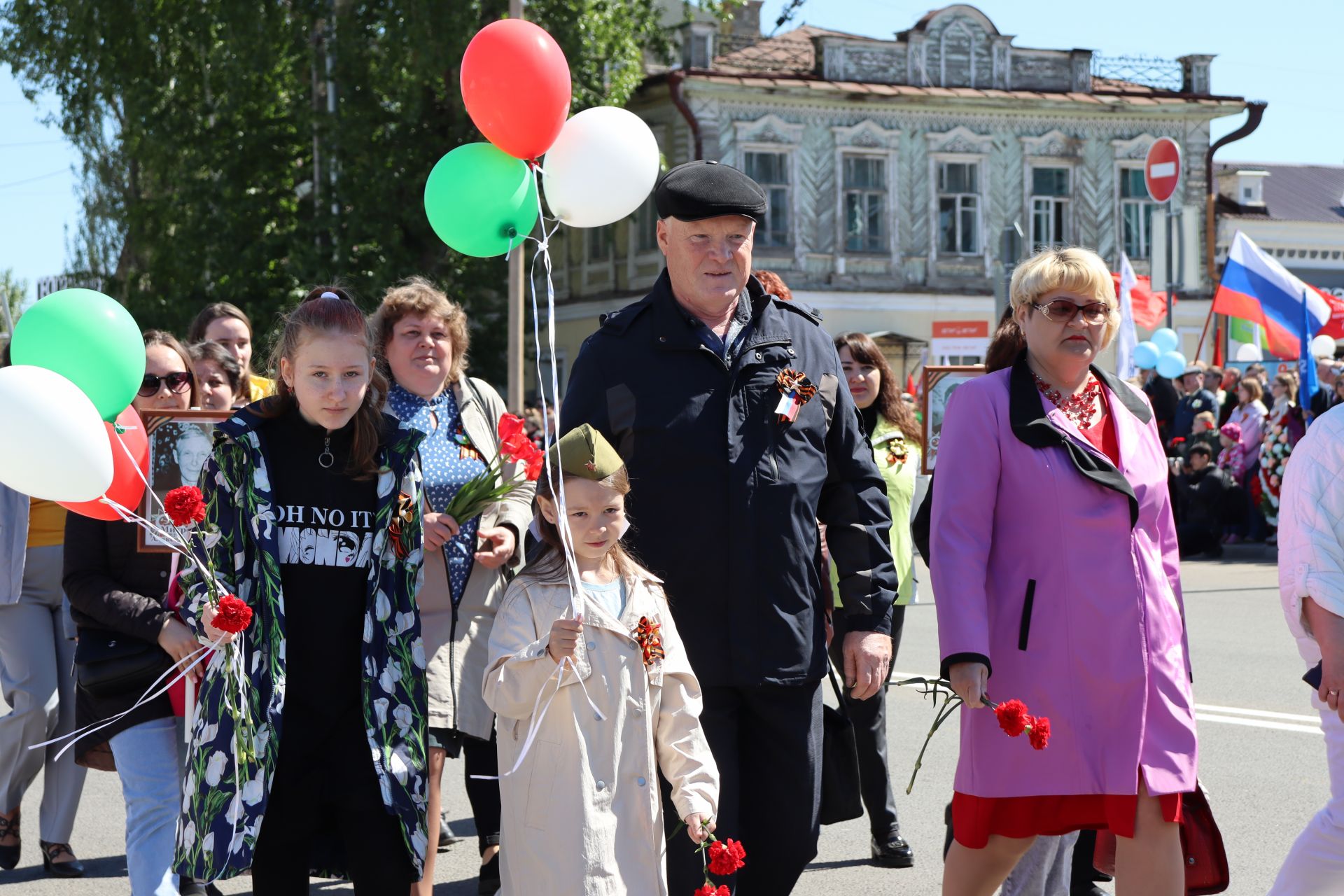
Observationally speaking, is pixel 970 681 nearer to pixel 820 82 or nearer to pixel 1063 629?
pixel 1063 629

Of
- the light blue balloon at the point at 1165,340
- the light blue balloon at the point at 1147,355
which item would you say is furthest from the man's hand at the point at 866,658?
the light blue balloon at the point at 1165,340

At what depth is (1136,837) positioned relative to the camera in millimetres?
4305

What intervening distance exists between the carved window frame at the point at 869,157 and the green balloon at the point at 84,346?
30233mm


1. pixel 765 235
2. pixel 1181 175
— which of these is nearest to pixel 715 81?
pixel 765 235

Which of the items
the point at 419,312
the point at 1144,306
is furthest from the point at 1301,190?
the point at 419,312

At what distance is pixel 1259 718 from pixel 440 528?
17.4 ft

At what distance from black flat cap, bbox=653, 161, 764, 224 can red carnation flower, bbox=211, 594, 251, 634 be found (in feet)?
4.76

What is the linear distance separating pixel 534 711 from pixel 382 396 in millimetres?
1051

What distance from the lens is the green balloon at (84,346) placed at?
4.36m

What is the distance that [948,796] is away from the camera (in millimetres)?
7270

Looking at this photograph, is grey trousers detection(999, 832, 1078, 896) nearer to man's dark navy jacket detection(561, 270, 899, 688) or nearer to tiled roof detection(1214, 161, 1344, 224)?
man's dark navy jacket detection(561, 270, 899, 688)

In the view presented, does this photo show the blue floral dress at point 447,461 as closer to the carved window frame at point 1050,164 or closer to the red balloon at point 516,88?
the red balloon at point 516,88

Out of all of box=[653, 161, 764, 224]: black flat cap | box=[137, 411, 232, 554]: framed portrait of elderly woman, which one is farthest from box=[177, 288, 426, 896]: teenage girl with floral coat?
box=[137, 411, 232, 554]: framed portrait of elderly woman

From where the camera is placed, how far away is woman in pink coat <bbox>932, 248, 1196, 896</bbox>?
4258mm
